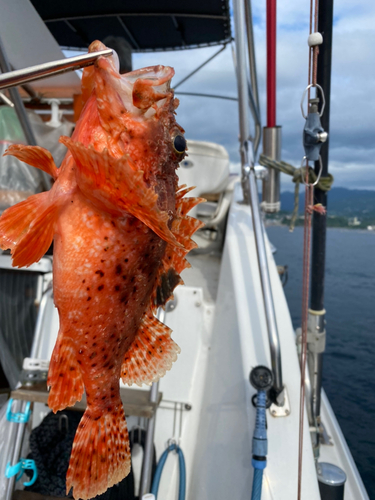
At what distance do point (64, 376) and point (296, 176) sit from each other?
207 centimetres

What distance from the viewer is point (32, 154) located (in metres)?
0.89

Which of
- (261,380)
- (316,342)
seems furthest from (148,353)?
(316,342)

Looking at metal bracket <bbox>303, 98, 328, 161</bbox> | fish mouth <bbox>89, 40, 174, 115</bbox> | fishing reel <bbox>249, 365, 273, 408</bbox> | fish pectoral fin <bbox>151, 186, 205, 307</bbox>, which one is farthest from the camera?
fishing reel <bbox>249, 365, 273, 408</bbox>

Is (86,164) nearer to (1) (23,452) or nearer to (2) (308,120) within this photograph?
(2) (308,120)

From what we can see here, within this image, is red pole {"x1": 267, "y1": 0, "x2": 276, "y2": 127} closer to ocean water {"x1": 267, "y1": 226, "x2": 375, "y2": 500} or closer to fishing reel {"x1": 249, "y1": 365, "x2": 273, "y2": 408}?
ocean water {"x1": 267, "y1": 226, "x2": 375, "y2": 500}

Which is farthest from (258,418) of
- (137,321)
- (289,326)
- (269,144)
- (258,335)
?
(269,144)

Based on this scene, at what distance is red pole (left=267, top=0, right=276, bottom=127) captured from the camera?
2.47 metres

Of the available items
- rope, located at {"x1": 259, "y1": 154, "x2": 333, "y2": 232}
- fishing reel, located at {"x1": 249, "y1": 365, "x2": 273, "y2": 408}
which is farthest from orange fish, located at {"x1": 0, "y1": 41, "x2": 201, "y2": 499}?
rope, located at {"x1": 259, "y1": 154, "x2": 333, "y2": 232}

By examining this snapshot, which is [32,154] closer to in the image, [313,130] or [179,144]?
[179,144]

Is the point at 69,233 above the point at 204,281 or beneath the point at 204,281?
beneath

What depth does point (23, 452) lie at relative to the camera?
97.0 inches

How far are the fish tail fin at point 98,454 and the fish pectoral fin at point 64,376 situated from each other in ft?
0.30

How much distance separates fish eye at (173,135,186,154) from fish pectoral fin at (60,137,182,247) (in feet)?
0.89

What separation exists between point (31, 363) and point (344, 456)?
2548 millimetres
